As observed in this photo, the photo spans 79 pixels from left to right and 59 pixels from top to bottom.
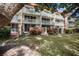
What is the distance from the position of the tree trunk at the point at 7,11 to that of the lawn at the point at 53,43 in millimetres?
278

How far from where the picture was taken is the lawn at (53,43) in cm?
243

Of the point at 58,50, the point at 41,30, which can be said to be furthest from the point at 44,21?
the point at 58,50

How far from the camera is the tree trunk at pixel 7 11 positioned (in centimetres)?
244

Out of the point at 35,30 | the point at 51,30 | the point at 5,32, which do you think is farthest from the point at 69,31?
the point at 5,32

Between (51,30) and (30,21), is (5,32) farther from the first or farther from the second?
(51,30)

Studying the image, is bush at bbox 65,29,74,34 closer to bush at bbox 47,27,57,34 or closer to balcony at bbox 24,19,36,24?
bush at bbox 47,27,57,34

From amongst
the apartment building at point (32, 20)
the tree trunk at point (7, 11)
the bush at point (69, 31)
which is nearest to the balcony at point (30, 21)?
the apartment building at point (32, 20)

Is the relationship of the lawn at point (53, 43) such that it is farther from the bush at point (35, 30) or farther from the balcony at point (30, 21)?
the balcony at point (30, 21)

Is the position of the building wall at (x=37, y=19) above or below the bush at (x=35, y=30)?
above

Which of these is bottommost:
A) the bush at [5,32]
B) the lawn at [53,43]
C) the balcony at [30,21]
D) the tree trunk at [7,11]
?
the lawn at [53,43]

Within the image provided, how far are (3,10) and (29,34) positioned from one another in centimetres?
48

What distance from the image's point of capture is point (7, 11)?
2439 mm

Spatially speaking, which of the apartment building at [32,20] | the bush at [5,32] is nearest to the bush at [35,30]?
the apartment building at [32,20]

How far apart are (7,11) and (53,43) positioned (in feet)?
2.52
